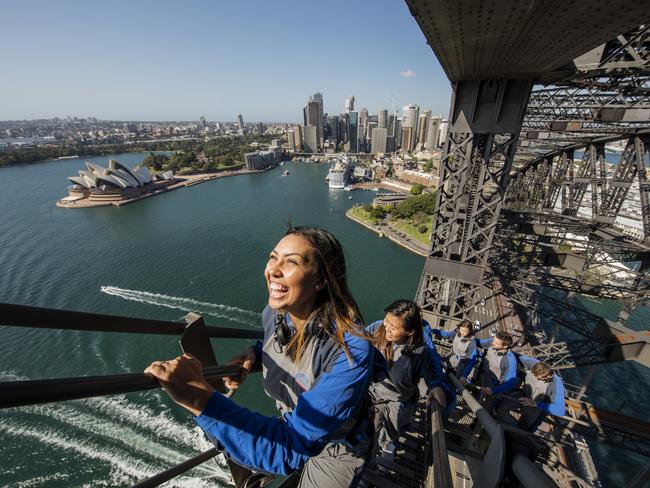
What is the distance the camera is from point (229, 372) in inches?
49.2

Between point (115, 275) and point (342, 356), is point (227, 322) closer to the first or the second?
point (115, 275)

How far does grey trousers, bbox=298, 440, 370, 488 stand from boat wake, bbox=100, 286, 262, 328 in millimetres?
12034

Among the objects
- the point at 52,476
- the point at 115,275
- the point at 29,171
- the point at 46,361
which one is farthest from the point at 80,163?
the point at 52,476

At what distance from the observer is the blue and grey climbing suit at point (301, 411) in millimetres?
867

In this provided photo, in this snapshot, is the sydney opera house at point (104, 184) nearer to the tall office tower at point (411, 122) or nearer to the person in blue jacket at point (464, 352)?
the person in blue jacket at point (464, 352)

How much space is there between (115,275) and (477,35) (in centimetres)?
2076

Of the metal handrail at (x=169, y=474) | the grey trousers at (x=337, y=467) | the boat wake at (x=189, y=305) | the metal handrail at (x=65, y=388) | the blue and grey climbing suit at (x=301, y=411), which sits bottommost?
the boat wake at (x=189, y=305)

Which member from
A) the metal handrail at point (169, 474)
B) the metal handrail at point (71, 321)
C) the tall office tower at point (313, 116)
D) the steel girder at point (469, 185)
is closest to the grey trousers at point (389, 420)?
the metal handrail at point (169, 474)

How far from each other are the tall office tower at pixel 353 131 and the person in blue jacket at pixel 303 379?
7778 centimetres

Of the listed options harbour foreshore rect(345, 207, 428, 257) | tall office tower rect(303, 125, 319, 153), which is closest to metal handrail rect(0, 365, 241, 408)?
harbour foreshore rect(345, 207, 428, 257)

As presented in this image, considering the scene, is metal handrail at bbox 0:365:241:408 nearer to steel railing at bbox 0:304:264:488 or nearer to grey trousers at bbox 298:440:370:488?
steel railing at bbox 0:304:264:488

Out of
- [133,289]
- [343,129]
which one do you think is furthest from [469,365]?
[343,129]

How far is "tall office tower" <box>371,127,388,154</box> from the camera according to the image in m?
68.8

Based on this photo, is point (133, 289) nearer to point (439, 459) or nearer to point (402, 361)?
point (402, 361)
